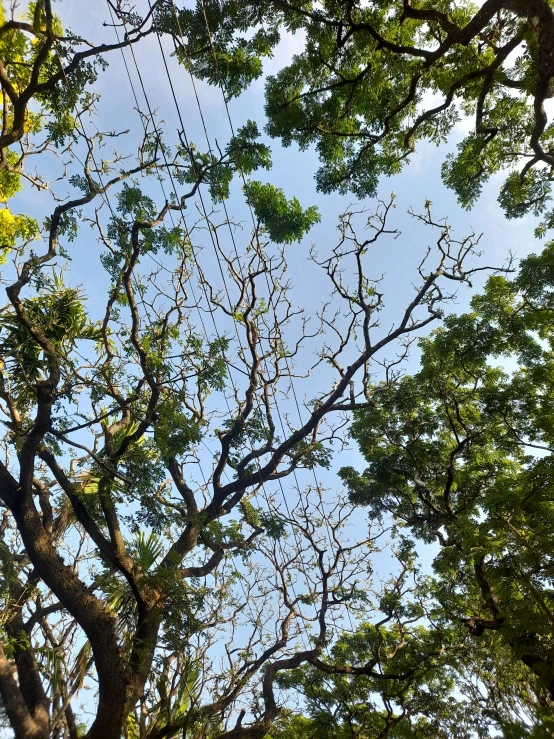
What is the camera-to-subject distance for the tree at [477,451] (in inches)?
217

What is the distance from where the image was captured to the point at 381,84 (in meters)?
5.85

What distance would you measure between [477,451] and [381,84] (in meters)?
6.10

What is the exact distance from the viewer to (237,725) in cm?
616

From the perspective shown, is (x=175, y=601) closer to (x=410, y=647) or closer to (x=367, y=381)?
(x=367, y=381)

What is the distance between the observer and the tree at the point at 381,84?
209 inches

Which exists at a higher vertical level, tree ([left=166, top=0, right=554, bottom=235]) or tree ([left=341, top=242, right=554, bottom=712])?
tree ([left=166, top=0, right=554, bottom=235])

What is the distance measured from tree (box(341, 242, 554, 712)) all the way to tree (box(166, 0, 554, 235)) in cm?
174

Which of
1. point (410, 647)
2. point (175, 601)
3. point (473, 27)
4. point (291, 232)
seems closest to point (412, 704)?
point (410, 647)

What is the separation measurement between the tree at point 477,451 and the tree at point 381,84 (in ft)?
5.70

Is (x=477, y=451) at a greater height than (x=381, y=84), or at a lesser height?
lesser

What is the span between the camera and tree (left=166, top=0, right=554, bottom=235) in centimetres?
530

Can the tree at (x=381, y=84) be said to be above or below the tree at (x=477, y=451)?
above

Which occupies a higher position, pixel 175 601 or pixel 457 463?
pixel 457 463

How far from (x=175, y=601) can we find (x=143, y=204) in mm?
5084
